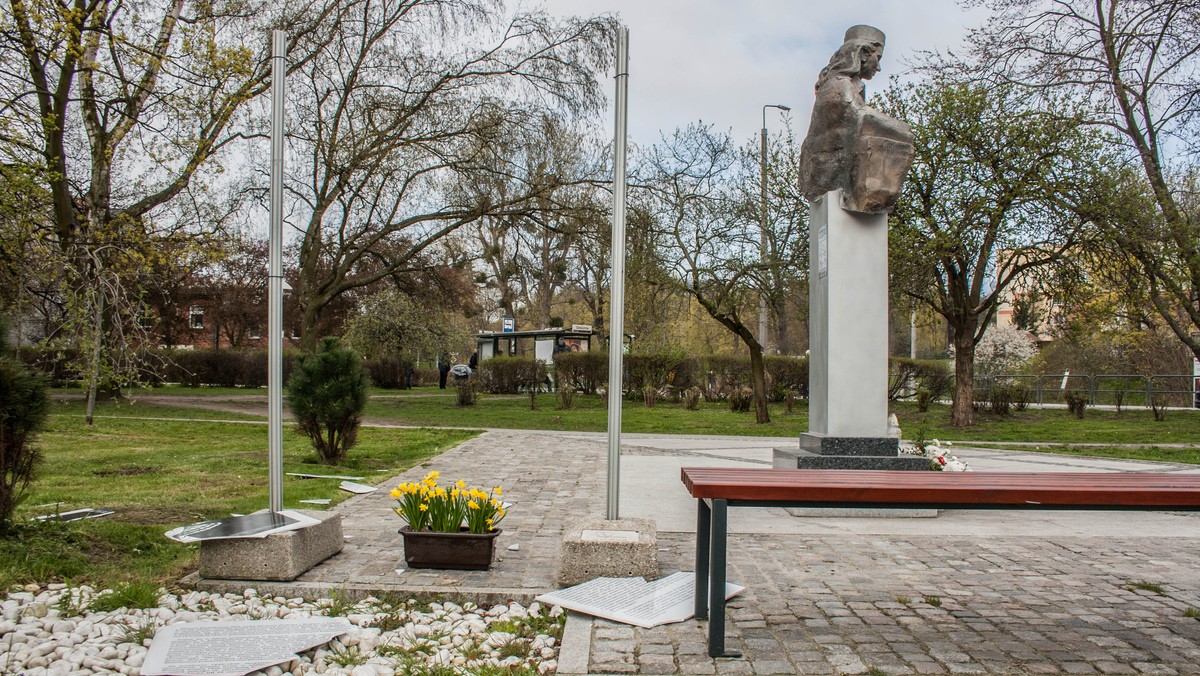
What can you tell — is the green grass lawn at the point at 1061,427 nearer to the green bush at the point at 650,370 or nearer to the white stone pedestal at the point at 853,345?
the green bush at the point at 650,370

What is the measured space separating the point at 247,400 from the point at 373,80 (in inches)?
428

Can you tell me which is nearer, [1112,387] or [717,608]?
[717,608]

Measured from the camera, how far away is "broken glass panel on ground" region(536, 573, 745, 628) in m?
3.99

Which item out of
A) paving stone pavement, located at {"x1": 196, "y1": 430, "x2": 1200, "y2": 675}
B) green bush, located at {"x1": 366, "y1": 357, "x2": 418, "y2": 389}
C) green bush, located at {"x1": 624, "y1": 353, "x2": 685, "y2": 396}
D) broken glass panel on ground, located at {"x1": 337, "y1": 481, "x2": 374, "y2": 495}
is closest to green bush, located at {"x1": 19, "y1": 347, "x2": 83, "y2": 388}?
paving stone pavement, located at {"x1": 196, "y1": 430, "x2": 1200, "y2": 675}

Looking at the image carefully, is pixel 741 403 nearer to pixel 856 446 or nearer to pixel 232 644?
pixel 856 446

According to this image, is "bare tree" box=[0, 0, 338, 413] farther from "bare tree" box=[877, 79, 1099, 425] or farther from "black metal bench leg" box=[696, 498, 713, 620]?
"bare tree" box=[877, 79, 1099, 425]

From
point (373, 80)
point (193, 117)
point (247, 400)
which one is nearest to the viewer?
point (193, 117)

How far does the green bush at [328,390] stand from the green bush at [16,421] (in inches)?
175

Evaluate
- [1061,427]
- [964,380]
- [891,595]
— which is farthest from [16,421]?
[1061,427]

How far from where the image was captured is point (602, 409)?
23.4 m

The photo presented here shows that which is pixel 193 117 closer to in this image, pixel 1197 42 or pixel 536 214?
pixel 536 214

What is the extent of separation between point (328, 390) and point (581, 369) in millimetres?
17772

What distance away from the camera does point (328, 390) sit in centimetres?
949

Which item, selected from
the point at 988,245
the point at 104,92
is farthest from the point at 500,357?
the point at 988,245
